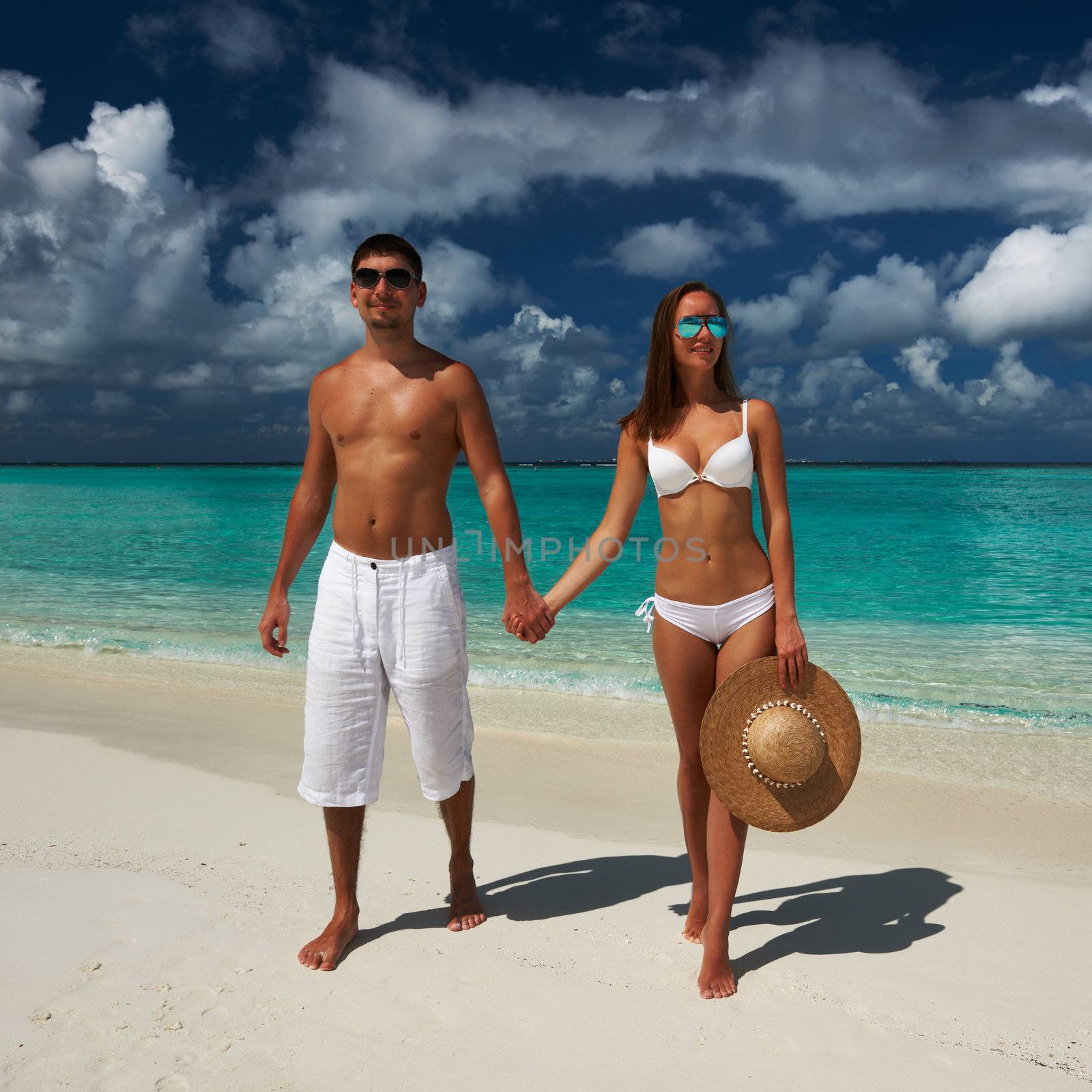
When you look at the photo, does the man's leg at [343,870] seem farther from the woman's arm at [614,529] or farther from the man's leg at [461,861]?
the woman's arm at [614,529]

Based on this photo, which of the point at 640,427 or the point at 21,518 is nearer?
the point at 640,427

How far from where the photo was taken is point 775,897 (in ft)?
12.2

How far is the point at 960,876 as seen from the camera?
3.95 meters

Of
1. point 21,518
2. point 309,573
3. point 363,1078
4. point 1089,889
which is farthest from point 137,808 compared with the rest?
point 21,518

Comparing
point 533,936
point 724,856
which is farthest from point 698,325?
point 533,936

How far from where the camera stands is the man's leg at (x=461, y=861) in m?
3.44

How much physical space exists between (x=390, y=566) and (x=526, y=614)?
55 centimetres

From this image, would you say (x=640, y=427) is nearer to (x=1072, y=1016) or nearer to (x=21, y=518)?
(x=1072, y=1016)

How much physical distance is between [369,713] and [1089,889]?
3267 millimetres

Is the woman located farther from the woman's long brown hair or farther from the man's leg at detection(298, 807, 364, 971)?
the man's leg at detection(298, 807, 364, 971)

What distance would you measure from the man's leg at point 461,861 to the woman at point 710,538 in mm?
910

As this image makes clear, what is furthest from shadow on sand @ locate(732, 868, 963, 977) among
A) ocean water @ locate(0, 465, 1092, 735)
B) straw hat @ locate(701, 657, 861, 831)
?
ocean water @ locate(0, 465, 1092, 735)

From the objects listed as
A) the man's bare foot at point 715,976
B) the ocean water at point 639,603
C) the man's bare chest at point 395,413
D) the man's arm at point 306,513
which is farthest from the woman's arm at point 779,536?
the ocean water at point 639,603

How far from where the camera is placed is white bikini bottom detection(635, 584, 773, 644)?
9.95 ft
